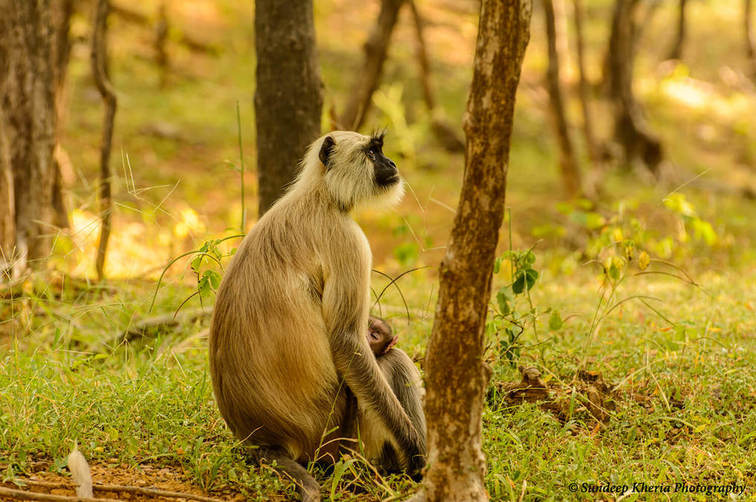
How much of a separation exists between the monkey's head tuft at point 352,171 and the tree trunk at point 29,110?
2706 millimetres

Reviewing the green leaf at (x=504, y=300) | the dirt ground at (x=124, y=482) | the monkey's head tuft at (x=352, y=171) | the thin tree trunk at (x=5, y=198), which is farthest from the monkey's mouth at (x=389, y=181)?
the thin tree trunk at (x=5, y=198)

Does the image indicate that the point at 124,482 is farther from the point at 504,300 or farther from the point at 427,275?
the point at 427,275

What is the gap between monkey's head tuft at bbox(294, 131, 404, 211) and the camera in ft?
10.8

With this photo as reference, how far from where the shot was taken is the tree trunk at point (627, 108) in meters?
11.8

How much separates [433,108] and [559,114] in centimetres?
337

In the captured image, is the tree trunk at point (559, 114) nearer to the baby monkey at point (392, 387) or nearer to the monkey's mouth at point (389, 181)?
the monkey's mouth at point (389, 181)

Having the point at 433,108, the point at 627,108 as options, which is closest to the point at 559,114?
the point at 433,108

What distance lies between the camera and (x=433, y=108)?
1246cm

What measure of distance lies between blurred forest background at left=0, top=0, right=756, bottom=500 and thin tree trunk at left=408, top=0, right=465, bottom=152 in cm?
5

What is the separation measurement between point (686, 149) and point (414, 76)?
18.0 feet

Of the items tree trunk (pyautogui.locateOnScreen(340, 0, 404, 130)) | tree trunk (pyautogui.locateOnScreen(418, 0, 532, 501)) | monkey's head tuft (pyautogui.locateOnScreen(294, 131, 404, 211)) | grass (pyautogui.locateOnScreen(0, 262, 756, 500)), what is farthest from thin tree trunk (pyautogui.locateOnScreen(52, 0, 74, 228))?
tree trunk (pyautogui.locateOnScreen(418, 0, 532, 501))

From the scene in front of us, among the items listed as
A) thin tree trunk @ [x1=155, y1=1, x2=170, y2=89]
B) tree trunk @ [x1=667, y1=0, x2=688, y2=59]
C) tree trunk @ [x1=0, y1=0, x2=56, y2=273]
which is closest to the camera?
tree trunk @ [x1=0, y1=0, x2=56, y2=273]

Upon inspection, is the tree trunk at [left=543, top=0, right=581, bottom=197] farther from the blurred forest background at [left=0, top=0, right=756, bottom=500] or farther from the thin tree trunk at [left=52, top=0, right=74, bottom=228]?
the thin tree trunk at [left=52, top=0, right=74, bottom=228]

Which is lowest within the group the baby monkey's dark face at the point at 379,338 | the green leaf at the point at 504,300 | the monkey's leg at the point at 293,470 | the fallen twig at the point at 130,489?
the monkey's leg at the point at 293,470
